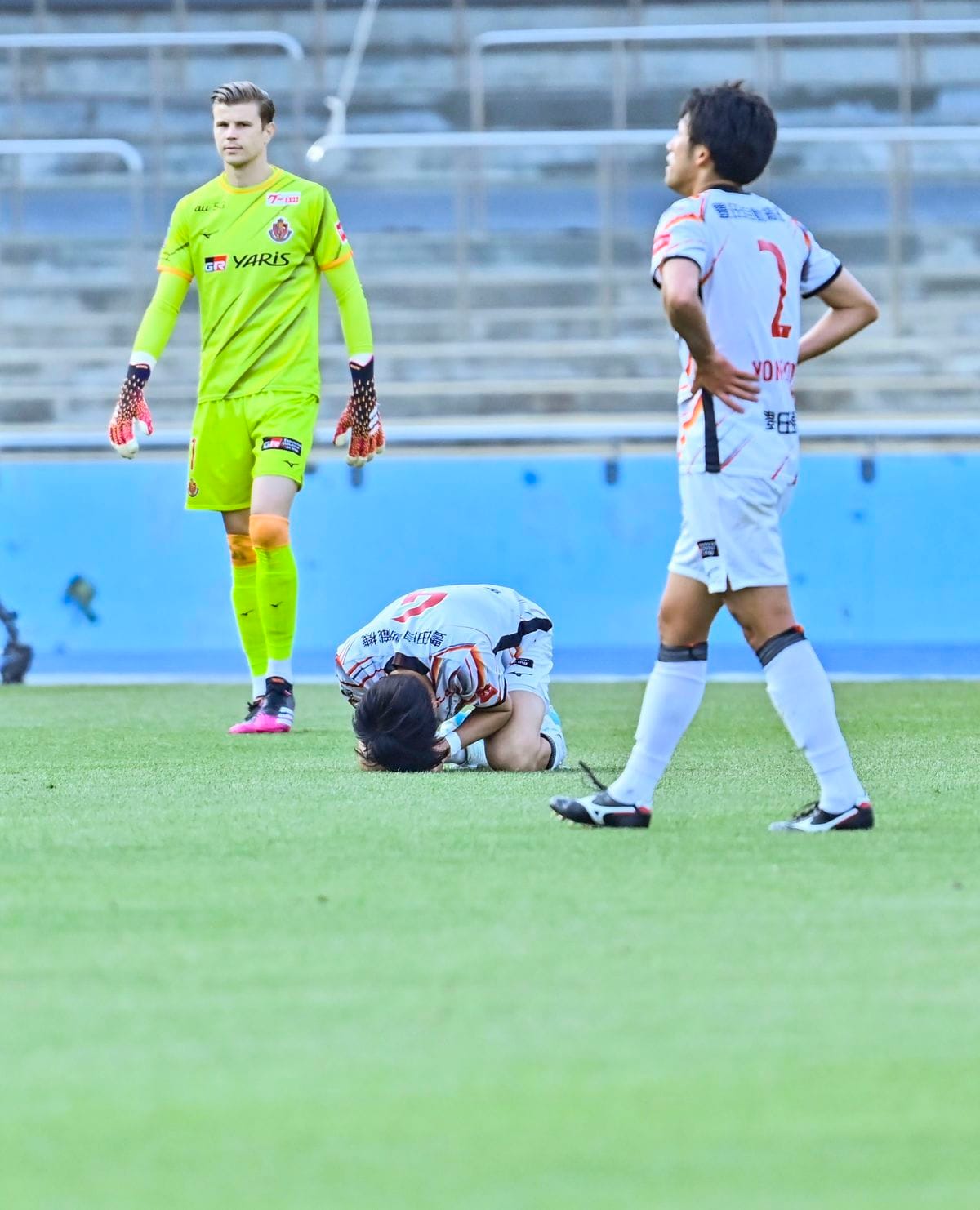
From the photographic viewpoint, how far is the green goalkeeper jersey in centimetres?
742

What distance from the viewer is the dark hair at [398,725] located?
17.5 feet

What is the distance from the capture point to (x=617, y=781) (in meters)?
4.56

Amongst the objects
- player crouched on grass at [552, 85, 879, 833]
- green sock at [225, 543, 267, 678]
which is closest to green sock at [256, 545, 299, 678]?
green sock at [225, 543, 267, 678]

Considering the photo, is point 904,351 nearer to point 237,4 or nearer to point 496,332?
point 496,332

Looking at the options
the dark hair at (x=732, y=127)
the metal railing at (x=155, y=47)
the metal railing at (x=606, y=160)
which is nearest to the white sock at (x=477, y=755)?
the dark hair at (x=732, y=127)

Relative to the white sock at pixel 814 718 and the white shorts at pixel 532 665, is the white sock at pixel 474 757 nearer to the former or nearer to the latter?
the white shorts at pixel 532 665

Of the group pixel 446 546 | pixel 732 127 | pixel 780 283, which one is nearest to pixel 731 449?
pixel 780 283

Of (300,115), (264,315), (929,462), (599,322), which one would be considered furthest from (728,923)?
(300,115)

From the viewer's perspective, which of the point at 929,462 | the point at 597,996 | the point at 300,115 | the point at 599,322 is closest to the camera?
the point at 597,996

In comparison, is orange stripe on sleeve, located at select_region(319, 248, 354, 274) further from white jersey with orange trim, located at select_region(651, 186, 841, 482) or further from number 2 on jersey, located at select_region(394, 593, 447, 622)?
white jersey with orange trim, located at select_region(651, 186, 841, 482)

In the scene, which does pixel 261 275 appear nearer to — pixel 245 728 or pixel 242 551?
pixel 242 551

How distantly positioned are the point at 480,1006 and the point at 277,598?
182 inches

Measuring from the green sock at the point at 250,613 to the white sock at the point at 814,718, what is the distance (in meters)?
3.32

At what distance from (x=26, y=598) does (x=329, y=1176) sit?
9.00 m
